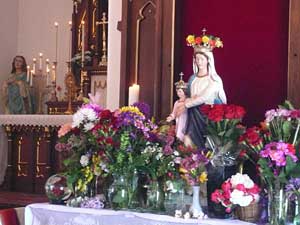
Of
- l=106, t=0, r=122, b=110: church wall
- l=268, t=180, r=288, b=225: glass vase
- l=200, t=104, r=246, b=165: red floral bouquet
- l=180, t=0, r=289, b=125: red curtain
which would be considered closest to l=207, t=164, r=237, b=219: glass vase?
l=200, t=104, r=246, b=165: red floral bouquet

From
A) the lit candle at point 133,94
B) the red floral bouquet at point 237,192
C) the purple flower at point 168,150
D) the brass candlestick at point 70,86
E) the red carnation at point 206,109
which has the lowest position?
the red floral bouquet at point 237,192

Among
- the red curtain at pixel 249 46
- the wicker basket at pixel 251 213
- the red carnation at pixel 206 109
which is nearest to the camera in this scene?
the wicker basket at pixel 251 213

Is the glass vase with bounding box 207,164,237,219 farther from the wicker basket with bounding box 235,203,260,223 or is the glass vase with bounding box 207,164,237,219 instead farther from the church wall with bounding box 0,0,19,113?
the church wall with bounding box 0,0,19,113

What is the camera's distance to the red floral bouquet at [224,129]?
2373mm

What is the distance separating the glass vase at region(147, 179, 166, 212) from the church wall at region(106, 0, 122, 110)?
1.20 m

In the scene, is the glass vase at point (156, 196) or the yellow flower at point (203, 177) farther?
the glass vase at point (156, 196)

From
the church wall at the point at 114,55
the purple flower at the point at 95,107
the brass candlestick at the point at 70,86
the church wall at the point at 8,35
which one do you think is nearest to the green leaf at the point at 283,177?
the purple flower at the point at 95,107

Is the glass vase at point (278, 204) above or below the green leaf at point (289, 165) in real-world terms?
below

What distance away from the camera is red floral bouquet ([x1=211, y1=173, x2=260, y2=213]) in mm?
2252

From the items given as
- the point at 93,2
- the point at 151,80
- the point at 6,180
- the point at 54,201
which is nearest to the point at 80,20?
the point at 93,2

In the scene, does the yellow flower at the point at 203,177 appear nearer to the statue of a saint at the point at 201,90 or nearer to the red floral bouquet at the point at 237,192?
the red floral bouquet at the point at 237,192

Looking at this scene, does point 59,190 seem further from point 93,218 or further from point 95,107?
point 95,107

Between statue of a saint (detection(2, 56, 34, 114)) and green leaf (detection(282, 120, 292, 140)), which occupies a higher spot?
statue of a saint (detection(2, 56, 34, 114))

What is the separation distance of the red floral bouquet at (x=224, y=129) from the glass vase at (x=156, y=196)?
0.26 meters
